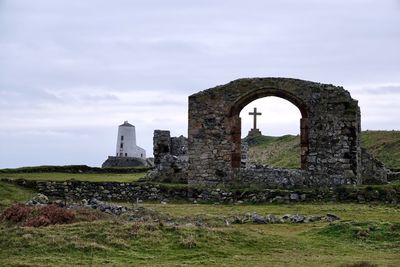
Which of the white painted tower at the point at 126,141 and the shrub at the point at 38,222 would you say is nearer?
the shrub at the point at 38,222

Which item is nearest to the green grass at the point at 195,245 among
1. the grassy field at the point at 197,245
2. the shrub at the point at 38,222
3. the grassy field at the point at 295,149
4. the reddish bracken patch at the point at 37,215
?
the grassy field at the point at 197,245

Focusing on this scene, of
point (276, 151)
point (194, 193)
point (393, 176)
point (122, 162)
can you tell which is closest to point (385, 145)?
point (276, 151)

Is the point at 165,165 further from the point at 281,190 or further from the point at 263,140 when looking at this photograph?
the point at 263,140

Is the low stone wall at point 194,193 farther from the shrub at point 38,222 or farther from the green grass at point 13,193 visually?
the shrub at point 38,222

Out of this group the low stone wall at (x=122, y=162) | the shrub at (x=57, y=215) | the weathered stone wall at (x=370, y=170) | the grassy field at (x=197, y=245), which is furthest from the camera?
the low stone wall at (x=122, y=162)

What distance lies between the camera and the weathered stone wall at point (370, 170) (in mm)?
30141

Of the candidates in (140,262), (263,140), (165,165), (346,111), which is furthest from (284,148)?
(140,262)

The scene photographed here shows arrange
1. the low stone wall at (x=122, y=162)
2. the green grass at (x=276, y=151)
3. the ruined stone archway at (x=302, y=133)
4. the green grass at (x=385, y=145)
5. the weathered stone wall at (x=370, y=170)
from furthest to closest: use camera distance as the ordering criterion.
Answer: the low stone wall at (x=122, y=162) < the green grass at (x=276, y=151) < the green grass at (x=385, y=145) < the weathered stone wall at (x=370, y=170) < the ruined stone archway at (x=302, y=133)

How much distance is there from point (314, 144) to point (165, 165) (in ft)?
26.0

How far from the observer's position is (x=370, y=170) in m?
30.3

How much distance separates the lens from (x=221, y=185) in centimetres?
2789

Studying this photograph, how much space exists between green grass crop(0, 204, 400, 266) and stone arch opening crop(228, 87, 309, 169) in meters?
11.1

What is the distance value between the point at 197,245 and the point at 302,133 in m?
14.7

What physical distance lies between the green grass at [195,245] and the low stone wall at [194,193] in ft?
23.1
